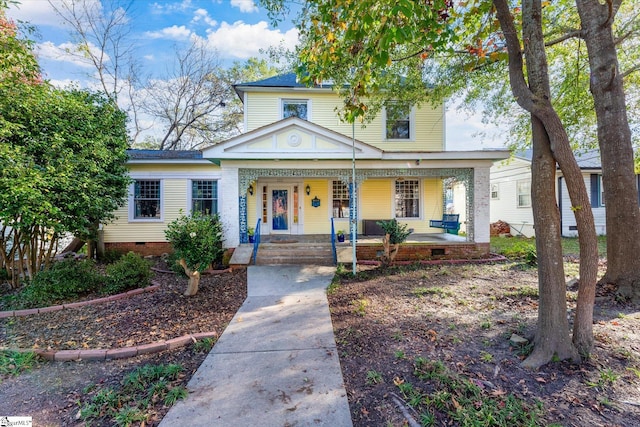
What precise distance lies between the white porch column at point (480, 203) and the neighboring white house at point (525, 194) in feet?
17.5

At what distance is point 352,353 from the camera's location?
365 centimetres

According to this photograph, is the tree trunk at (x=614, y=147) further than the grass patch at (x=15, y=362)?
Yes

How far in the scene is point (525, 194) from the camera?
15172 millimetres

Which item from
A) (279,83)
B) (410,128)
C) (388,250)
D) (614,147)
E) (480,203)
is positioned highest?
(279,83)

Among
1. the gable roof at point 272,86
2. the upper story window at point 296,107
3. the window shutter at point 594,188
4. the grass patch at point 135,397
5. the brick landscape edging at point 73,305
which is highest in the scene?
the gable roof at point 272,86

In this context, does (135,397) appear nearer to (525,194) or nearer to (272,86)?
(272,86)

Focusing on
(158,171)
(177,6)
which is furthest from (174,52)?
(158,171)

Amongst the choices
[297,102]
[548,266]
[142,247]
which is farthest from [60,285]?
[297,102]

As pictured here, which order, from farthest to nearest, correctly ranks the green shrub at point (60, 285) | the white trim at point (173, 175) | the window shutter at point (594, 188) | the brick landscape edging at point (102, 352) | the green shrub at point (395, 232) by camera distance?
1. the window shutter at point (594, 188)
2. the white trim at point (173, 175)
3. the green shrub at point (395, 232)
4. the green shrub at point (60, 285)
5. the brick landscape edging at point (102, 352)

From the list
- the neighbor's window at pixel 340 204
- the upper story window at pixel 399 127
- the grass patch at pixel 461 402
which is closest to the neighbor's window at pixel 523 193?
the upper story window at pixel 399 127

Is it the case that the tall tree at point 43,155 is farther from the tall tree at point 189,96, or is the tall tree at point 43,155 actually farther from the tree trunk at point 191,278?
the tall tree at point 189,96

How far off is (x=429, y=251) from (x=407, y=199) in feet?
11.7

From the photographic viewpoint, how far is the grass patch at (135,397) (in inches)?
103

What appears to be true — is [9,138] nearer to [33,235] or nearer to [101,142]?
[101,142]
